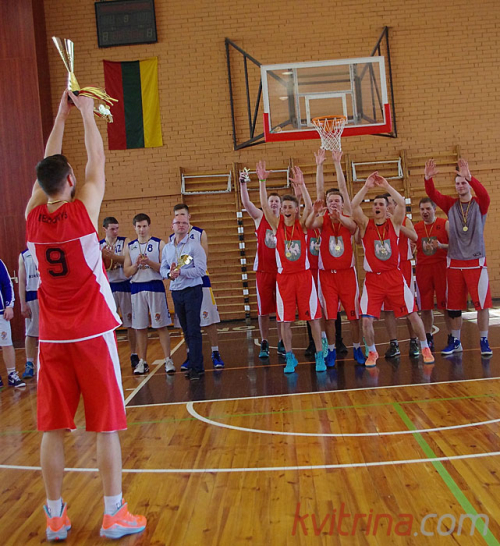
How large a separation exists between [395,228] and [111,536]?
4592 mm

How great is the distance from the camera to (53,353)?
2953 mm

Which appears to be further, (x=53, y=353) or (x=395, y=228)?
(x=395, y=228)

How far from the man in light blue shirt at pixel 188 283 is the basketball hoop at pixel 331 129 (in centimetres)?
315

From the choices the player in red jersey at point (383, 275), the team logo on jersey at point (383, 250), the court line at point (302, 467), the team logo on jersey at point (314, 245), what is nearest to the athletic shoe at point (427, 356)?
the player in red jersey at point (383, 275)

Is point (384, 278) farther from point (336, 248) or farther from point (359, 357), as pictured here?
point (359, 357)

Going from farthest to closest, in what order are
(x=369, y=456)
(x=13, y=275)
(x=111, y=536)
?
(x=13, y=275)
(x=369, y=456)
(x=111, y=536)

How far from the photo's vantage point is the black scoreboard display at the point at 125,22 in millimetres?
11570

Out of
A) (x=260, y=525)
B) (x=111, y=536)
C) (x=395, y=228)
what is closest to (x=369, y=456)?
(x=260, y=525)

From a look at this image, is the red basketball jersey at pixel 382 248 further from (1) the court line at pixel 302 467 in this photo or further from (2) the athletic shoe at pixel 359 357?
(1) the court line at pixel 302 467

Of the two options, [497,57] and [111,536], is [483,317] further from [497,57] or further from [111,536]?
[497,57]

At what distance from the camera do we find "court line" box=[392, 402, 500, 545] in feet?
8.68

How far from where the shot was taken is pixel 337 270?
658cm

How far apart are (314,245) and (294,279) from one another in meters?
0.84

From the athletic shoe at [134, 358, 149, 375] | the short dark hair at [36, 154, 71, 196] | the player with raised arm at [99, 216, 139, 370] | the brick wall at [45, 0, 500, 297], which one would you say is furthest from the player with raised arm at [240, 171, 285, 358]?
the brick wall at [45, 0, 500, 297]
